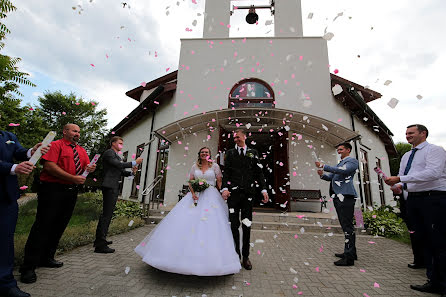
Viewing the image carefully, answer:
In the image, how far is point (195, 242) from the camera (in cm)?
289

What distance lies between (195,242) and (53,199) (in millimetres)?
2063

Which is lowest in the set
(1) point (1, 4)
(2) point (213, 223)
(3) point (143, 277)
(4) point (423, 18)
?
(3) point (143, 277)

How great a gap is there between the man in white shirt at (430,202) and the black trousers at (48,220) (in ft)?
14.9

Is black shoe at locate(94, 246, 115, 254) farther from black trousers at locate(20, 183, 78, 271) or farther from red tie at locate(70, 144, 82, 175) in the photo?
red tie at locate(70, 144, 82, 175)

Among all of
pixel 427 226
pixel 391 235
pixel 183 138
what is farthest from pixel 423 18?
pixel 183 138

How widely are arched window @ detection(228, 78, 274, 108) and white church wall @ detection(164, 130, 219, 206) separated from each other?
1673mm

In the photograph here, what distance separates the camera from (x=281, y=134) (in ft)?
28.7

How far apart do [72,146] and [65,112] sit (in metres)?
29.3

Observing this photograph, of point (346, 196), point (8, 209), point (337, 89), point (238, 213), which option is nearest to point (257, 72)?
point (337, 89)

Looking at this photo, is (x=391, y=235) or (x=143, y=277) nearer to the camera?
(x=143, y=277)

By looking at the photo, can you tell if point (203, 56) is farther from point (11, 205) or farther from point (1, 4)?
point (11, 205)

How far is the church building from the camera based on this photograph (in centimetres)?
841

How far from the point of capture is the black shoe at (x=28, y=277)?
2.64 m

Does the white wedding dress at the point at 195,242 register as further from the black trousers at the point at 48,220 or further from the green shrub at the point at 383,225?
the green shrub at the point at 383,225
